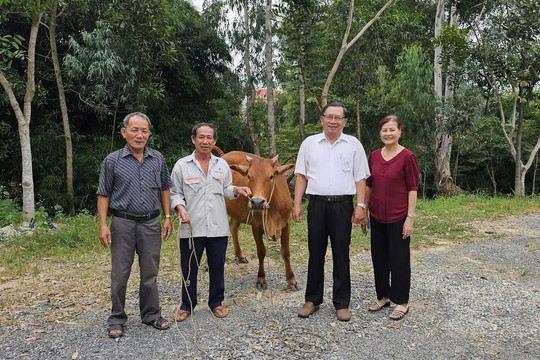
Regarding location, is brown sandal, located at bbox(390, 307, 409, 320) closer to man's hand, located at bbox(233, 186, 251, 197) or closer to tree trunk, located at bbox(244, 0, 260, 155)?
man's hand, located at bbox(233, 186, 251, 197)

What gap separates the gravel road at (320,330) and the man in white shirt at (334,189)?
36 cm

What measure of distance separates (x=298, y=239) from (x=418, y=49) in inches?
384

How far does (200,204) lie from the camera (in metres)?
3.73

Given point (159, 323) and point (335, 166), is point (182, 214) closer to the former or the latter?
point (159, 323)

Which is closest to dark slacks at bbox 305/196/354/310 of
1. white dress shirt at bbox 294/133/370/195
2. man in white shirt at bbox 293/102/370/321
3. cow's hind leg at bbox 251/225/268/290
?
man in white shirt at bbox 293/102/370/321

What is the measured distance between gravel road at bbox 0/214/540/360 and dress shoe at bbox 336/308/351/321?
0.21ft

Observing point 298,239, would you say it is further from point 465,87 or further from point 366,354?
point 465,87

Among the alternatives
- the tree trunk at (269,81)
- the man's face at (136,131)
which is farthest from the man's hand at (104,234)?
the tree trunk at (269,81)

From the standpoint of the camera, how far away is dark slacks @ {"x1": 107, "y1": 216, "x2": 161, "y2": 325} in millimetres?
3492

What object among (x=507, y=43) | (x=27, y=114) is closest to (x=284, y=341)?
(x=27, y=114)

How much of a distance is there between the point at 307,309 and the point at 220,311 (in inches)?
33.3

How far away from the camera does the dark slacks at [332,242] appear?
12.4 ft

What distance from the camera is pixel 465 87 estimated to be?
13.7 metres

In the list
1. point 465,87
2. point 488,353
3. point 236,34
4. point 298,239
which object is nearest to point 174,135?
point 236,34
